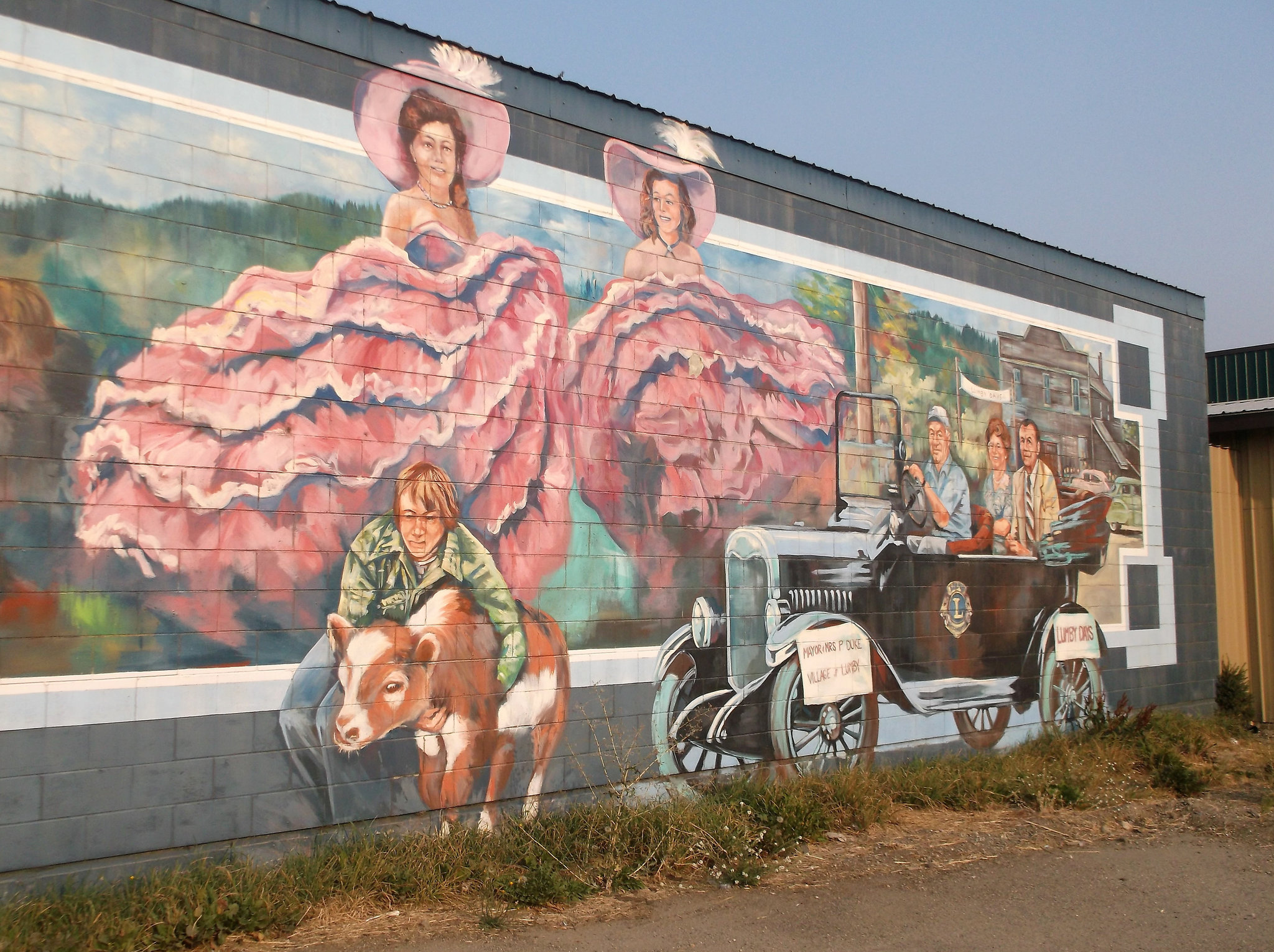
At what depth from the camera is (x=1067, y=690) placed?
1302cm

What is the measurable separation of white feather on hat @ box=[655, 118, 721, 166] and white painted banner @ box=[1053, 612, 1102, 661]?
714 cm

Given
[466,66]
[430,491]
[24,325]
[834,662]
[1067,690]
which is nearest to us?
[24,325]

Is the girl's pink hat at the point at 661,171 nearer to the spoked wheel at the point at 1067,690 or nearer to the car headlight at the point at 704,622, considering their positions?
the car headlight at the point at 704,622

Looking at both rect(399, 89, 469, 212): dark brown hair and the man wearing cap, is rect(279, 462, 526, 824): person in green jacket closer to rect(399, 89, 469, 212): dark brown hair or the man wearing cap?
rect(399, 89, 469, 212): dark brown hair

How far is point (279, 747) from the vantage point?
268 inches

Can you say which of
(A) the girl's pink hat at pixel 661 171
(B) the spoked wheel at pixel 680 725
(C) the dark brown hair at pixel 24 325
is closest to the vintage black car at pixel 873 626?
(B) the spoked wheel at pixel 680 725

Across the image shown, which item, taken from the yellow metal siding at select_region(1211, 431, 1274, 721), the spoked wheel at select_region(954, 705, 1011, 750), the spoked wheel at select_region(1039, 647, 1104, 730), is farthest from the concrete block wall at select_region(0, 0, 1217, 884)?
the yellow metal siding at select_region(1211, 431, 1274, 721)

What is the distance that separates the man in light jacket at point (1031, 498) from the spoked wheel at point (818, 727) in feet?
10.5

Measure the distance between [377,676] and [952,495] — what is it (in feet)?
23.0

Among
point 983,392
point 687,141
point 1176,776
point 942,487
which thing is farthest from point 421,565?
point 1176,776

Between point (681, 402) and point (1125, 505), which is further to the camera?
point (1125, 505)

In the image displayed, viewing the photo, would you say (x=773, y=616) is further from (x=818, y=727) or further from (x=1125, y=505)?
(x=1125, y=505)

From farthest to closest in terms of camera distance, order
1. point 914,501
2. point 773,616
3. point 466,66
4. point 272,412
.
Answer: point 914,501 < point 773,616 < point 466,66 < point 272,412

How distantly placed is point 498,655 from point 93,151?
13.9ft
